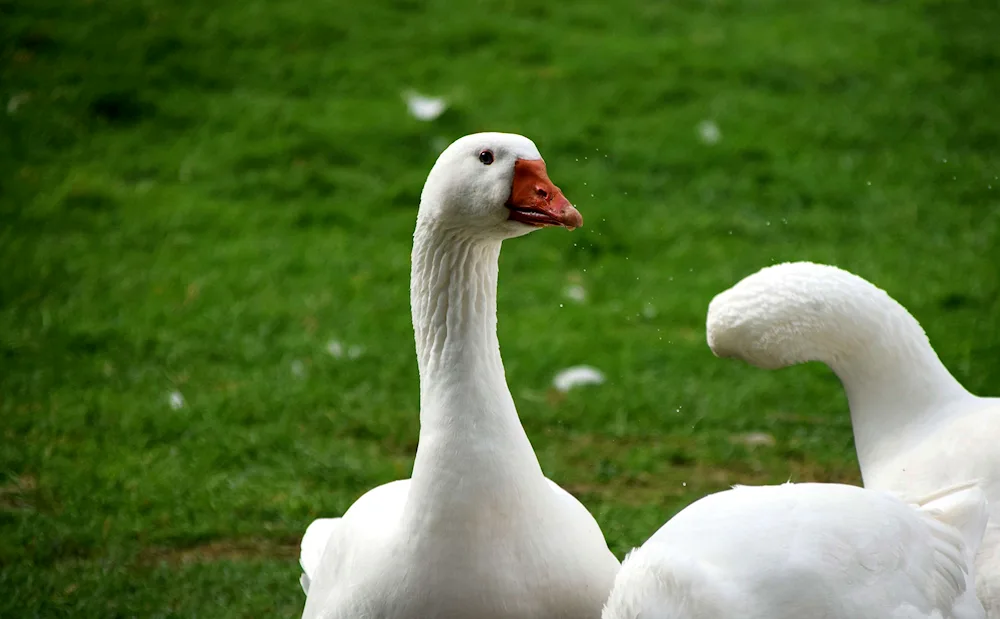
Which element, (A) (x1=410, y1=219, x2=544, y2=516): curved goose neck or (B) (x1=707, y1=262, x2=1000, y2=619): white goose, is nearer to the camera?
(A) (x1=410, y1=219, x2=544, y2=516): curved goose neck

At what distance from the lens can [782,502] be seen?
10.8 ft

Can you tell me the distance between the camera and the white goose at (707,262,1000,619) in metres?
3.67

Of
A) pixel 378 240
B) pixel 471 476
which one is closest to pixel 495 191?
pixel 471 476

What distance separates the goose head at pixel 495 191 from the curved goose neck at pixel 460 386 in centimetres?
8

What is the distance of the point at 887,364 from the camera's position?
3.74 meters

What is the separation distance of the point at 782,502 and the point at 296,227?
544 cm

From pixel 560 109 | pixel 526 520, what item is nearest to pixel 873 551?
pixel 526 520

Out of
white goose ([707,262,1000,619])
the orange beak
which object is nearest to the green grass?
white goose ([707,262,1000,619])

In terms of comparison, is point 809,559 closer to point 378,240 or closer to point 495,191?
point 495,191

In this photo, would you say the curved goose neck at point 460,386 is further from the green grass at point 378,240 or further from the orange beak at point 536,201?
the green grass at point 378,240

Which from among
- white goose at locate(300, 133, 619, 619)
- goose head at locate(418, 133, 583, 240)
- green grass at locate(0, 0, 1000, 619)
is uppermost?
goose head at locate(418, 133, 583, 240)

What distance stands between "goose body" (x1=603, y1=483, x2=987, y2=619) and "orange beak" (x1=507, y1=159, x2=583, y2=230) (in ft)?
2.65

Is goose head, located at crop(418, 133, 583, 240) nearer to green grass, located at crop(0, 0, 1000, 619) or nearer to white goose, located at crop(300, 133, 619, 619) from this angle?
white goose, located at crop(300, 133, 619, 619)

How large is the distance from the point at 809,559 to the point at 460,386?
3.33ft
